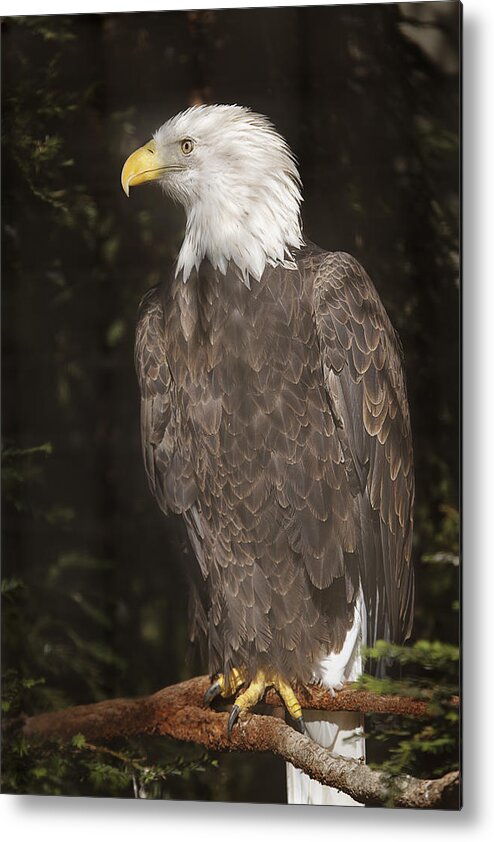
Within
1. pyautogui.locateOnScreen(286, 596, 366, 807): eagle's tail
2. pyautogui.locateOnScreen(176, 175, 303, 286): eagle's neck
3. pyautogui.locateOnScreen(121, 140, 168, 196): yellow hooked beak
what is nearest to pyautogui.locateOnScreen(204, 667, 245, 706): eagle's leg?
pyautogui.locateOnScreen(286, 596, 366, 807): eagle's tail

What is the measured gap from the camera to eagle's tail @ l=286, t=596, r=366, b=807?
1.78 meters

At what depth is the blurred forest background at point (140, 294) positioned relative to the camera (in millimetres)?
1777

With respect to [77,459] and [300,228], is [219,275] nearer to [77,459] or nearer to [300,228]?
[300,228]

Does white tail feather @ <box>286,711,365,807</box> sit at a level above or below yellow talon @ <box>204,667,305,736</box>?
below

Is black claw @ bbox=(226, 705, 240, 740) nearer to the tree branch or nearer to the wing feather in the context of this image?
the tree branch

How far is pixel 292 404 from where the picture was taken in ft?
5.83

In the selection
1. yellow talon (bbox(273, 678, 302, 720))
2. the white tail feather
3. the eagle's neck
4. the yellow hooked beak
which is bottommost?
the white tail feather

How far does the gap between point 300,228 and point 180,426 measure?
1.33ft

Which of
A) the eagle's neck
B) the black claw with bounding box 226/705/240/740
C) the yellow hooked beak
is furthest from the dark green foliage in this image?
the yellow hooked beak

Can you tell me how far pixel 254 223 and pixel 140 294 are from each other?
0.80 feet

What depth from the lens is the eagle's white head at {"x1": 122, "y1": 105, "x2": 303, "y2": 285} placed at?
180 centimetres

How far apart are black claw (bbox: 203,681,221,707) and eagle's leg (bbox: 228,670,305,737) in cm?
4

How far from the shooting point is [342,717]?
5.85ft

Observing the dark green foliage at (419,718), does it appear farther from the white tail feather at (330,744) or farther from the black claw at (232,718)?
the black claw at (232,718)
